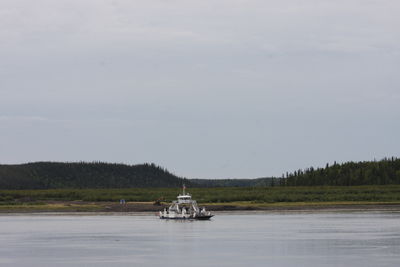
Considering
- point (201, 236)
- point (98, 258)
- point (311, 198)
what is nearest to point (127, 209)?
point (311, 198)

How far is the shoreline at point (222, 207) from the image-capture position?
141625 millimetres

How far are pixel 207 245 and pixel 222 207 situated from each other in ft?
252

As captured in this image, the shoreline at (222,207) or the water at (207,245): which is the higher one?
the shoreline at (222,207)

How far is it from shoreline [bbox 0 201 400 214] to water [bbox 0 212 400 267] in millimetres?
49683

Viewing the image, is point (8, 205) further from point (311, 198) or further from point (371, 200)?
point (371, 200)

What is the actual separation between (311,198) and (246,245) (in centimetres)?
9677

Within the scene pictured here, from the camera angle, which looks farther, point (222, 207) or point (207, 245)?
point (222, 207)

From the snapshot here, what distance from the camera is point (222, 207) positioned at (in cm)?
14275

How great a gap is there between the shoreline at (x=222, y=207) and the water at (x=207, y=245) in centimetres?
4968

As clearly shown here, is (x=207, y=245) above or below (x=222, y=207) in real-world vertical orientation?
below

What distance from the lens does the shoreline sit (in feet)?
465

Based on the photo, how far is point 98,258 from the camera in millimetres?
57000

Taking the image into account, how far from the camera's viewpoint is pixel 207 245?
2603 inches

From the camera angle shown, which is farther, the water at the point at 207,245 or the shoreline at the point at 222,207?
the shoreline at the point at 222,207
